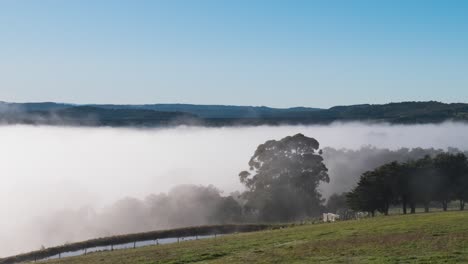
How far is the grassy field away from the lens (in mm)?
31458

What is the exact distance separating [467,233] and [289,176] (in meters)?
57.8

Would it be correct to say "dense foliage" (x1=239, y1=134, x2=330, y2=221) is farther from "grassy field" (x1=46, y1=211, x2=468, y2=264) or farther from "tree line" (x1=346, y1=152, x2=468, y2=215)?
"grassy field" (x1=46, y1=211, x2=468, y2=264)

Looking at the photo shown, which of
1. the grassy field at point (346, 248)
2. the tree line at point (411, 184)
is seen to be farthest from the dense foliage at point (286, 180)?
the grassy field at point (346, 248)

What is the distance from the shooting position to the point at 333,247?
120ft


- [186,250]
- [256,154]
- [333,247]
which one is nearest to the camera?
[333,247]

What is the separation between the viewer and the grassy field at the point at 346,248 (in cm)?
3146

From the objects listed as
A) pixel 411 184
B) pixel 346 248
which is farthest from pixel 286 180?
pixel 346 248

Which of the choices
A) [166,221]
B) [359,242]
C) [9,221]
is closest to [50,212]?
[9,221]

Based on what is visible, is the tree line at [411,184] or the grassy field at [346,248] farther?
the tree line at [411,184]

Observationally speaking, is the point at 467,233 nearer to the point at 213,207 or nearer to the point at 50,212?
the point at 213,207

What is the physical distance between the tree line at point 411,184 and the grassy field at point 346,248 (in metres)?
21.1

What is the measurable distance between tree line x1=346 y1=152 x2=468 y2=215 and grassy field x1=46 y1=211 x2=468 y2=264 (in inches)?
829

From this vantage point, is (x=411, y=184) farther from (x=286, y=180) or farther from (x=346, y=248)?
(x=346, y=248)

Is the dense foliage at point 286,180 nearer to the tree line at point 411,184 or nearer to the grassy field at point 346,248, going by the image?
the tree line at point 411,184
